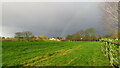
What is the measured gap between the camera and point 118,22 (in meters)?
19.7

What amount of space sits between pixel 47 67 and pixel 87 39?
66877 millimetres

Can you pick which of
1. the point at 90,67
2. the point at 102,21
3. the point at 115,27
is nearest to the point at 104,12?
the point at 102,21

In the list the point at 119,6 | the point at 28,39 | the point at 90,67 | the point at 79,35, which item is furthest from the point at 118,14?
the point at 79,35

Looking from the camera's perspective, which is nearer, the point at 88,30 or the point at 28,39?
the point at 28,39

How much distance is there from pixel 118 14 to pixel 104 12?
7.34 feet

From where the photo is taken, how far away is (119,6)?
62.4 feet

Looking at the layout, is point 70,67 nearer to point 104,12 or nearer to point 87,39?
point 104,12

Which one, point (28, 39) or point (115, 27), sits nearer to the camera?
point (115, 27)

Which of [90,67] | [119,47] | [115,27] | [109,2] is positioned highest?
[109,2]

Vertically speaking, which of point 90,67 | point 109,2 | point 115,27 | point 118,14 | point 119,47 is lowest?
point 90,67

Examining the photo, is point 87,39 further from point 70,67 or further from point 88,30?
point 70,67

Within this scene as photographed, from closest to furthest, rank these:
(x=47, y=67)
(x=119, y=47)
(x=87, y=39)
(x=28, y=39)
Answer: (x=119, y=47)
(x=47, y=67)
(x=28, y=39)
(x=87, y=39)

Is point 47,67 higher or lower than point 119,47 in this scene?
lower

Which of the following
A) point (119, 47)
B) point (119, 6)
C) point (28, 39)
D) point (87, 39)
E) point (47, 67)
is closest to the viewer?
point (119, 47)
